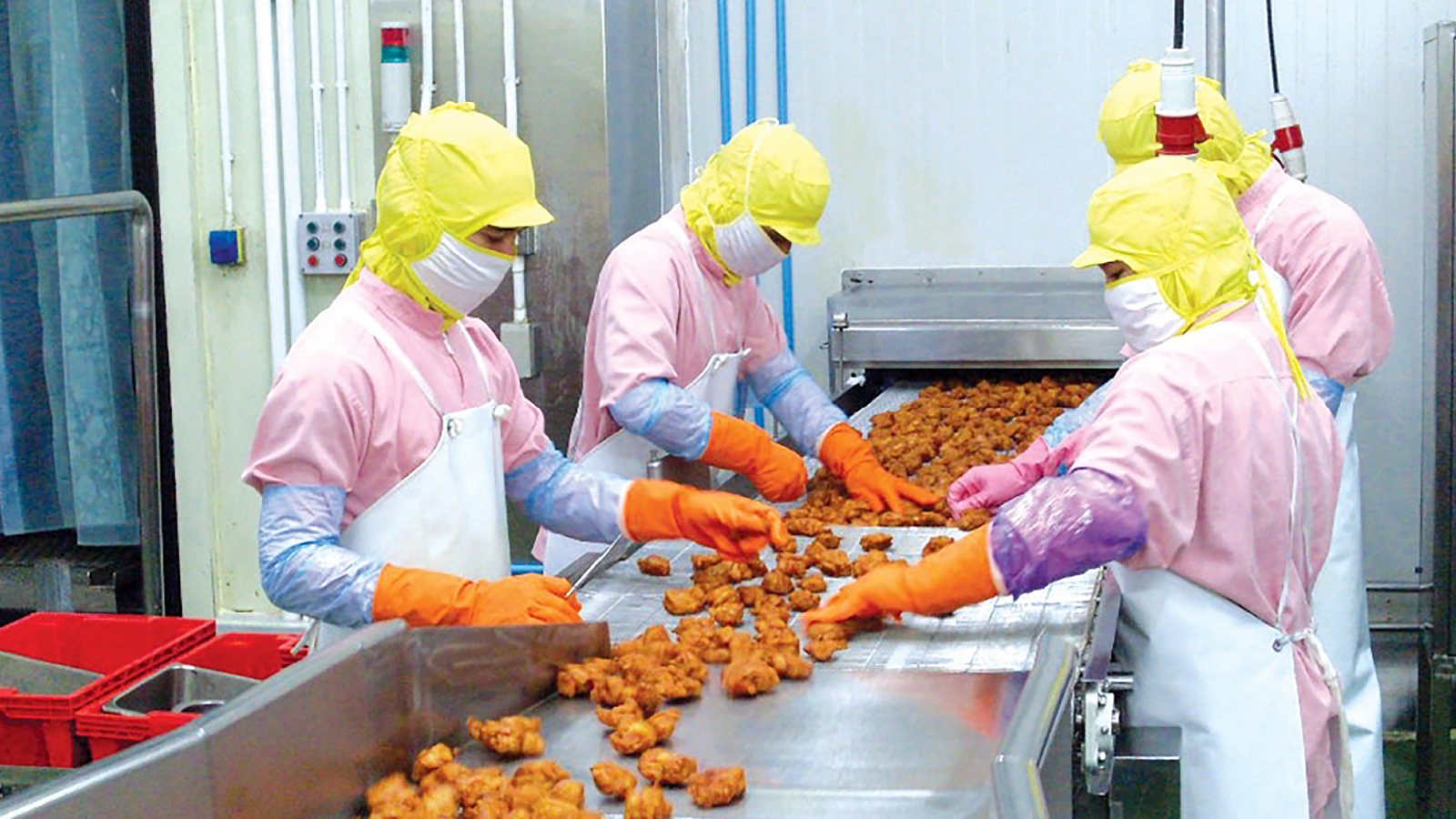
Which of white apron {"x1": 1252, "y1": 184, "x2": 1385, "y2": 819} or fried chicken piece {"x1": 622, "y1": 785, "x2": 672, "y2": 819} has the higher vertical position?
fried chicken piece {"x1": 622, "y1": 785, "x2": 672, "y2": 819}

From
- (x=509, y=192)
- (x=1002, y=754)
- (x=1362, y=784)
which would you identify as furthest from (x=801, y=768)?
(x=1362, y=784)

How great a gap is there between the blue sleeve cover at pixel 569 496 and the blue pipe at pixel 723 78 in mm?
2308

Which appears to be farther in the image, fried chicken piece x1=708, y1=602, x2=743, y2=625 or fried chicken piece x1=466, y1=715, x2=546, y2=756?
fried chicken piece x1=708, y1=602, x2=743, y2=625

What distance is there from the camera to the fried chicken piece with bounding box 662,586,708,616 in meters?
2.65

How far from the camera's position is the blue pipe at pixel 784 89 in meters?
5.09

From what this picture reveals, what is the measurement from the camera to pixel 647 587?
2.84 meters

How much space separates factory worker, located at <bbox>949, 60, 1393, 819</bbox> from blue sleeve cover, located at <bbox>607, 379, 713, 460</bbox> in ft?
2.64

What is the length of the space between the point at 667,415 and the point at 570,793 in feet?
5.40

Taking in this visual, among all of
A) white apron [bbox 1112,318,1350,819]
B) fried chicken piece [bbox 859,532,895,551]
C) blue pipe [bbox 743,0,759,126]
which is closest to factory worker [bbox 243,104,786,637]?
fried chicken piece [bbox 859,532,895,551]

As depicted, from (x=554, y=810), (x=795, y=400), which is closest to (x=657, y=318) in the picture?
(x=795, y=400)

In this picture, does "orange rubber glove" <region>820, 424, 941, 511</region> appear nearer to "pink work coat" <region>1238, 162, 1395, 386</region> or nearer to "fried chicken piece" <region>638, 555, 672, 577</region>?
"fried chicken piece" <region>638, 555, 672, 577</region>

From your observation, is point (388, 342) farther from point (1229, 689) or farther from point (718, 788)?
point (1229, 689)

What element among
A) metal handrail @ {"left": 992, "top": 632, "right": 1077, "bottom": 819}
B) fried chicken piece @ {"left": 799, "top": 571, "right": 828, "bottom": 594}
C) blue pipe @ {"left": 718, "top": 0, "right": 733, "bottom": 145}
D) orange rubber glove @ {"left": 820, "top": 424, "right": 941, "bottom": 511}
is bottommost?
fried chicken piece @ {"left": 799, "top": 571, "right": 828, "bottom": 594}

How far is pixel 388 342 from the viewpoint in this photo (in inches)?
100.0
